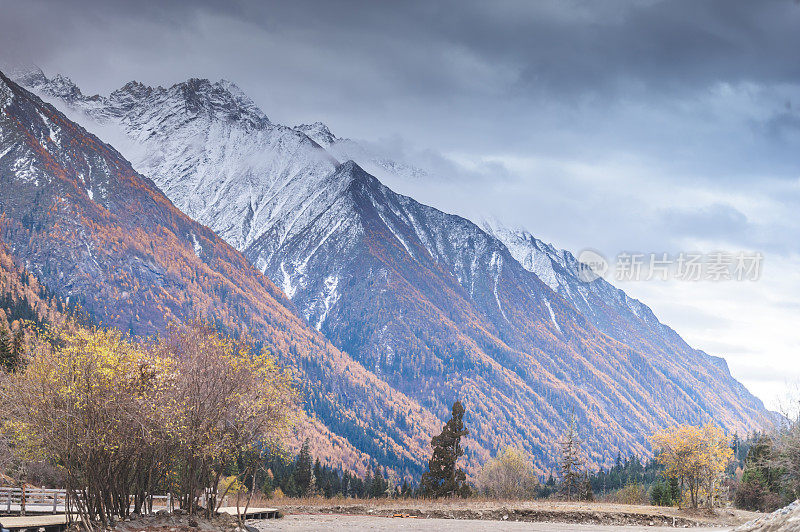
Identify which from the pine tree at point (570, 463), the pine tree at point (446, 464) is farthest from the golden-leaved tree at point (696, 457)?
the pine tree at point (570, 463)

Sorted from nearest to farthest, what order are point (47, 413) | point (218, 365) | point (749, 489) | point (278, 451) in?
point (47, 413), point (218, 365), point (278, 451), point (749, 489)

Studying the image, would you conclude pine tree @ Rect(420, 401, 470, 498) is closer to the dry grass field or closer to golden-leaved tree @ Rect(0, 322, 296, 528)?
the dry grass field

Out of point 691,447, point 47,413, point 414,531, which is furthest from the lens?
point 691,447

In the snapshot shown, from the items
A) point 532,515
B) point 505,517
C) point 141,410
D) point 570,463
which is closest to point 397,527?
point 505,517

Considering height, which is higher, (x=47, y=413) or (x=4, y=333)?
(x=4, y=333)

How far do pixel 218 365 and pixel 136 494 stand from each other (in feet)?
34.1

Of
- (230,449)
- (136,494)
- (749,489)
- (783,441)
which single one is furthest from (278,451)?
(749,489)

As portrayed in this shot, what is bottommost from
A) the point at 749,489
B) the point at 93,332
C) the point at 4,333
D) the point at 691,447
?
the point at 749,489

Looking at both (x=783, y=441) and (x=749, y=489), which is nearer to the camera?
(x=783, y=441)

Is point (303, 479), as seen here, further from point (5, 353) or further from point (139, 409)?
point (139, 409)

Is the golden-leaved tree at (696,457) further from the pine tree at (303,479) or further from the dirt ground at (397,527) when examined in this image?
the pine tree at (303,479)

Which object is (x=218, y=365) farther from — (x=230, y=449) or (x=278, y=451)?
(x=278, y=451)

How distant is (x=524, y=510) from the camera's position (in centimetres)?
7238

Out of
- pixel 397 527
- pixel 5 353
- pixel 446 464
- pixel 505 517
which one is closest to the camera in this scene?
pixel 397 527
